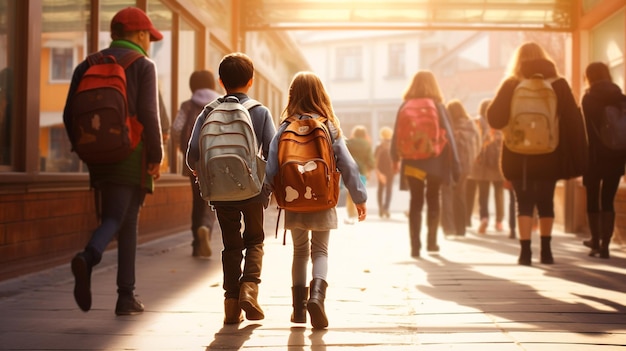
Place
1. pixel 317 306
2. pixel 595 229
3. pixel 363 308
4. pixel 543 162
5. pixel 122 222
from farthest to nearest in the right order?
pixel 595 229 < pixel 543 162 < pixel 363 308 < pixel 122 222 < pixel 317 306

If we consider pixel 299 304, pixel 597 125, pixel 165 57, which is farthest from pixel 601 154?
pixel 165 57

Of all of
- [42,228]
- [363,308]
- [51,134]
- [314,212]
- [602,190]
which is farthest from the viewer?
[602,190]

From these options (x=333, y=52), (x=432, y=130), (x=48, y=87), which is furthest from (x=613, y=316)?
(x=333, y=52)

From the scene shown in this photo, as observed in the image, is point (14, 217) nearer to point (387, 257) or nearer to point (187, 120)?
point (187, 120)

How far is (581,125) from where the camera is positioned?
25.0ft

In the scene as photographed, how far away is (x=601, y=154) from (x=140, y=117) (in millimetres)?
4968

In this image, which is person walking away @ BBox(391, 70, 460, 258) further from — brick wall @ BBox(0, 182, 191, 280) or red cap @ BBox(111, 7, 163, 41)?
red cap @ BBox(111, 7, 163, 41)

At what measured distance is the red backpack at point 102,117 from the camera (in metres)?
4.97

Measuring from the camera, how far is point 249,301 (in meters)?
4.76

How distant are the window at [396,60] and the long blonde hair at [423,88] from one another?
149ft

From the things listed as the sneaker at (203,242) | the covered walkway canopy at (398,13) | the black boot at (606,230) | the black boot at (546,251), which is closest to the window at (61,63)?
the sneaker at (203,242)

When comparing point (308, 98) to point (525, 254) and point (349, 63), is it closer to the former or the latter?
point (525, 254)

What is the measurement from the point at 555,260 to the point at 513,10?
23.9 ft

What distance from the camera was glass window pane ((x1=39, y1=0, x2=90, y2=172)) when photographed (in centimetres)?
792
